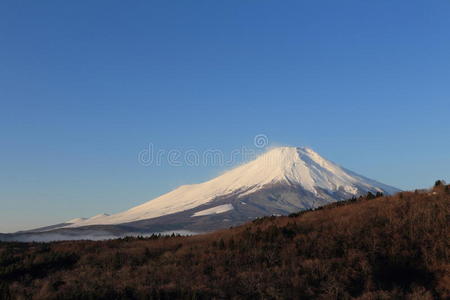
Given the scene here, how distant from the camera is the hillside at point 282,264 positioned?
15.2 meters

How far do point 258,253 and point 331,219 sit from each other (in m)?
6.54

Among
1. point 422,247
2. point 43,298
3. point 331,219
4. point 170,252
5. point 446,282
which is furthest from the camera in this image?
point 331,219

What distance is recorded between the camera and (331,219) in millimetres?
24109

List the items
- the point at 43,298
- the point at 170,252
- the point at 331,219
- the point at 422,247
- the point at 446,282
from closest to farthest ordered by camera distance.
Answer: the point at 43,298 → the point at 446,282 → the point at 422,247 → the point at 170,252 → the point at 331,219

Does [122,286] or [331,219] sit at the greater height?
[331,219]

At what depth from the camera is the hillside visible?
49.9 feet

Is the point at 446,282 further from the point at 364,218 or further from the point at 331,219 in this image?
the point at 331,219

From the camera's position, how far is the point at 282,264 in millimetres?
17953

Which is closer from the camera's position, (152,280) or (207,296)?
(207,296)

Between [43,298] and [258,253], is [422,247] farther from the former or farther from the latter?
[43,298]

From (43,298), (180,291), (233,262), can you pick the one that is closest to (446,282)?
(233,262)

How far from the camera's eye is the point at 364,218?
22391 millimetres

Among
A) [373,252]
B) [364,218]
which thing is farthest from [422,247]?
[364,218]

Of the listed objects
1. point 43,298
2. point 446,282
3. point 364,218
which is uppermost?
point 364,218
